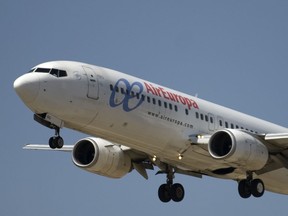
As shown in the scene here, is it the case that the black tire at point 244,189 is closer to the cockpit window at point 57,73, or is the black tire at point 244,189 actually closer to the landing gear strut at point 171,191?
the landing gear strut at point 171,191

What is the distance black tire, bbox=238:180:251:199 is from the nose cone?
12.3 metres

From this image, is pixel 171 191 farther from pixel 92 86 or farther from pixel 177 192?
pixel 92 86

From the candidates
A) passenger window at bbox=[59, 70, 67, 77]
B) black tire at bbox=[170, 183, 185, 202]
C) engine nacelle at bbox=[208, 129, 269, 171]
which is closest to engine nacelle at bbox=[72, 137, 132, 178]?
black tire at bbox=[170, 183, 185, 202]

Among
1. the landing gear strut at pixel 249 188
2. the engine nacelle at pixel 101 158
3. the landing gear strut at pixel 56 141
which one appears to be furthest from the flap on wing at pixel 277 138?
the landing gear strut at pixel 56 141

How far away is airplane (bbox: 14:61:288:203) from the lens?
42875 millimetres

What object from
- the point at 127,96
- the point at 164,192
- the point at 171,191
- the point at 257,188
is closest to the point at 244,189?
the point at 257,188

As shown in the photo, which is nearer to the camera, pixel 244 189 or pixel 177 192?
pixel 244 189

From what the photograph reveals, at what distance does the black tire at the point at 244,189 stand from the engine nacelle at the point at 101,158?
20.0 ft

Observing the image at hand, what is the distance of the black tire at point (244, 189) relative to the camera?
4809cm

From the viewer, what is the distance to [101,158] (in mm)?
49562

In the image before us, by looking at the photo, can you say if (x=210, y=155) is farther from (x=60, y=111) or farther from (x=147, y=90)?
(x=60, y=111)

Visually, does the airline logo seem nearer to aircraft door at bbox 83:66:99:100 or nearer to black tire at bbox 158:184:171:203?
aircraft door at bbox 83:66:99:100

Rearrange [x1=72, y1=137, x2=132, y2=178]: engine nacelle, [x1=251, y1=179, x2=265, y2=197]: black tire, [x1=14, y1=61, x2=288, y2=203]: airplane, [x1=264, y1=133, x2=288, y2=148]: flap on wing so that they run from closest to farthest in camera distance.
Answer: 1. [x1=14, y1=61, x2=288, y2=203]: airplane
2. [x1=264, y1=133, x2=288, y2=148]: flap on wing
3. [x1=251, y1=179, x2=265, y2=197]: black tire
4. [x1=72, y1=137, x2=132, y2=178]: engine nacelle

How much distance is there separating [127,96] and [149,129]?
1964 mm
